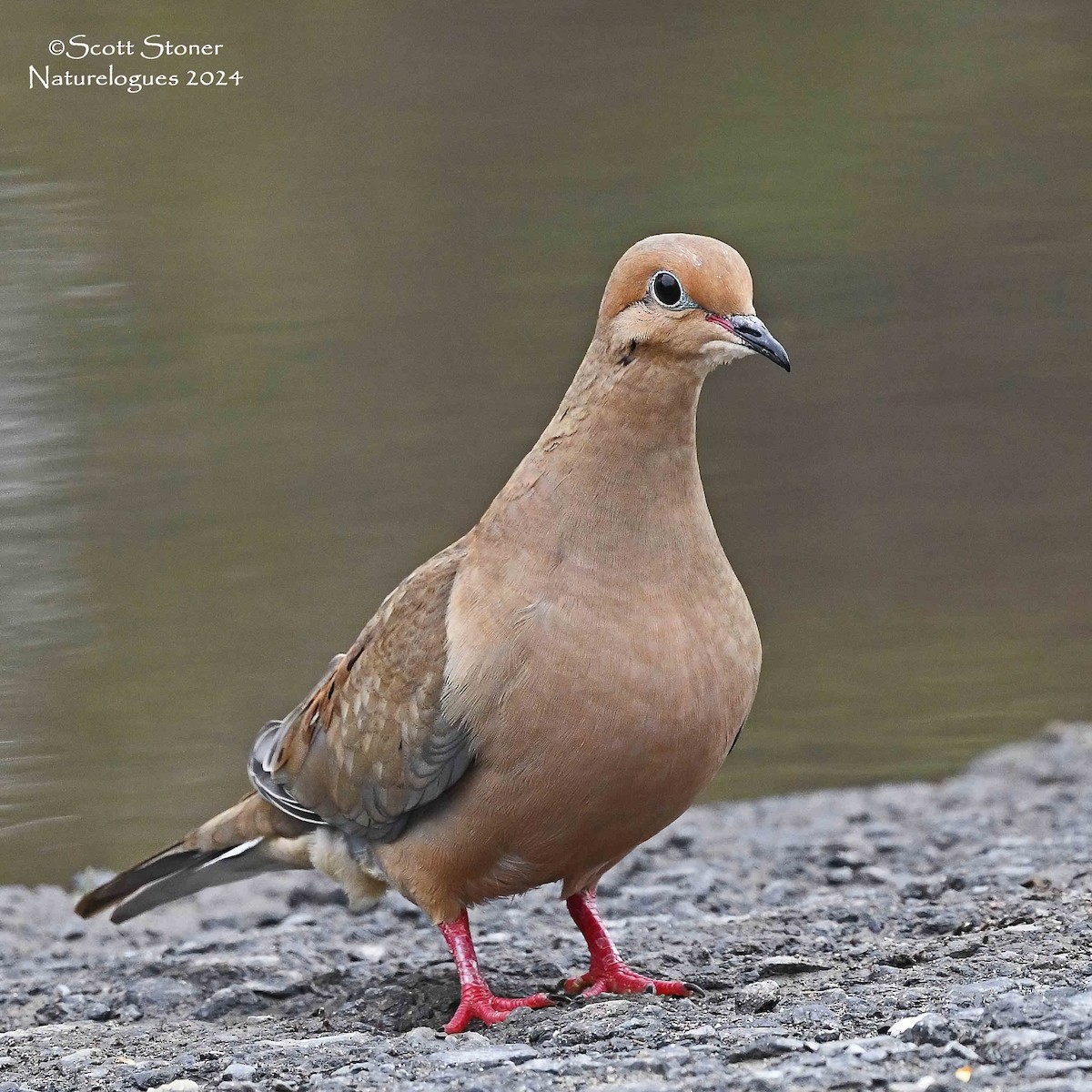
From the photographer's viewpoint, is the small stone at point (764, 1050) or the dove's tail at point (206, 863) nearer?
the small stone at point (764, 1050)

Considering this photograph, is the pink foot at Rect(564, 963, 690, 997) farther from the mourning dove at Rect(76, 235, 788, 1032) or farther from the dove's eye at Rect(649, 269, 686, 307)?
the dove's eye at Rect(649, 269, 686, 307)

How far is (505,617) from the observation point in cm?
439

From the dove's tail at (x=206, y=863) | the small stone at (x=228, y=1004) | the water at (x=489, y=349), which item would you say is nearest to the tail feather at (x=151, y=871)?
the dove's tail at (x=206, y=863)

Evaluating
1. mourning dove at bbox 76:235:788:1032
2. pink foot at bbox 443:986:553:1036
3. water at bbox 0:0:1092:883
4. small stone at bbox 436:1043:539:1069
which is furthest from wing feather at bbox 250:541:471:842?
water at bbox 0:0:1092:883

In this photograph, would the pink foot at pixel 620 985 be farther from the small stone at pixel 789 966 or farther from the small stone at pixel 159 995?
the small stone at pixel 159 995

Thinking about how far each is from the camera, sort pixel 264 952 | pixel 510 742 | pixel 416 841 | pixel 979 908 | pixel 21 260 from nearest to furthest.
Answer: pixel 510 742 → pixel 416 841 → pixel 979 908 → pixel 264 952 → pixel 21 260

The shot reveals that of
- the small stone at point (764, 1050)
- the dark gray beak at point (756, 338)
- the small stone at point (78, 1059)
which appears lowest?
the small stone at point (78, 1059)

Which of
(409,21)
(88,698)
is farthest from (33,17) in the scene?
(88,698)

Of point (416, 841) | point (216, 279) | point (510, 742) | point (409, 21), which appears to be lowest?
point (416, 841)

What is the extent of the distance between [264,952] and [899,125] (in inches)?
299

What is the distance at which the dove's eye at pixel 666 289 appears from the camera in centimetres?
431

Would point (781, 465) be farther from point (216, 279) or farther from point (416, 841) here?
point (416, 841)

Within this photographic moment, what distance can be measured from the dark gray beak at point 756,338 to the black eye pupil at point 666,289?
0.16m

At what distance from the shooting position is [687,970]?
16.2 ft
